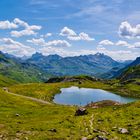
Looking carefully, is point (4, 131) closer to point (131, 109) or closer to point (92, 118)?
point (92, 118)

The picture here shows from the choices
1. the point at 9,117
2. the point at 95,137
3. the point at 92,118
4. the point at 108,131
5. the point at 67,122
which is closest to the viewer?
the point at 95,137

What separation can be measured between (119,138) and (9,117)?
41.4 metres

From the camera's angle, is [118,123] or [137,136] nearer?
[137,136]

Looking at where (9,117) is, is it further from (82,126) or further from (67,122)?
(82,126)

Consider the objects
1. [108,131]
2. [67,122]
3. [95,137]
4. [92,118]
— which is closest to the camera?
[95,137]

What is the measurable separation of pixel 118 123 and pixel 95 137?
14169mm

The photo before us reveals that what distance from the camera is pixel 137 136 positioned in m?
53.2

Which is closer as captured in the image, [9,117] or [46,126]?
[46,126]

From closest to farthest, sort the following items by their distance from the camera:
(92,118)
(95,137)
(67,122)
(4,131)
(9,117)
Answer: (95,137) → (4,131) → (67,122) → (92,118) → (9,117)

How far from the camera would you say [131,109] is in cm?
7894

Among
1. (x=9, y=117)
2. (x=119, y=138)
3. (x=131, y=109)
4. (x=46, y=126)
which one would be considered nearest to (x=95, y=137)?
(x=119, y=138)

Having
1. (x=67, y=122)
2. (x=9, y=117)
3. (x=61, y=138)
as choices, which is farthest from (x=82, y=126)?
(x=9, y=117)

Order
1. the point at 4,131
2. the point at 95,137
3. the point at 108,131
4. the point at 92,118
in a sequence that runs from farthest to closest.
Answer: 1. the point at 92,118
2. the point at 4,131
3. the point at 108,131
4. the point at 95,137

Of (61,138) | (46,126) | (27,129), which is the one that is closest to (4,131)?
(27,129)
